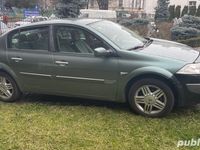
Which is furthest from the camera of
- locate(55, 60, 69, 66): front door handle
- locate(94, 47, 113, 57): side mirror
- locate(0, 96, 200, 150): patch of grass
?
locate(55, 60, 69, 66): front door handle

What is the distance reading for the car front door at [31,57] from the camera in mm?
5738

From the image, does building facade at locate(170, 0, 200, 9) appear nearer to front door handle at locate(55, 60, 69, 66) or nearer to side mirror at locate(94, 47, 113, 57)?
front door handle at locate(55, 60, 69, 66)

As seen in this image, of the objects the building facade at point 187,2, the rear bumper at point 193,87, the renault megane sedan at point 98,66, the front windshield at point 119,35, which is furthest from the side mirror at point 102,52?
the building facade at point 187,2

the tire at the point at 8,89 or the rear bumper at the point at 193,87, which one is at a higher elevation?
the rear bumper at the point at 193,87

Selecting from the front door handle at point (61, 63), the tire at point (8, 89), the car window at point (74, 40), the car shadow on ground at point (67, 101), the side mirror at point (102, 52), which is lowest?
the car shadow on ground at point (67, 101)

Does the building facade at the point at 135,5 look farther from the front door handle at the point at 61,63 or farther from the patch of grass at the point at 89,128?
the patch of grass at the point at 89,128

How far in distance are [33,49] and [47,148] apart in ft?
7.00

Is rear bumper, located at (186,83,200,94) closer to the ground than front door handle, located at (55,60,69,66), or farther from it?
closer to the ground

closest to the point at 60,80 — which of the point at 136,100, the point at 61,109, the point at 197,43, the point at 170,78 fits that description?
the point at 61,109

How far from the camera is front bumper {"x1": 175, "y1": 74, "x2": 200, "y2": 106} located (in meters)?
4.81

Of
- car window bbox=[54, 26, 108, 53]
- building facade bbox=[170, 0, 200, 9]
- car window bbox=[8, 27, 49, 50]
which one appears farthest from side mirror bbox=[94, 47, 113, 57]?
building facade bbox=[170, 0, 200, 9]

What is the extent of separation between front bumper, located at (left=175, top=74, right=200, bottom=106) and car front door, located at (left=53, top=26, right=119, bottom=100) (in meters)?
0.96

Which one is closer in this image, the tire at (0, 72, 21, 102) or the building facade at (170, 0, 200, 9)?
the tire at (0, 72, 21, 102)

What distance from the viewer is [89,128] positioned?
4820 millimetres
